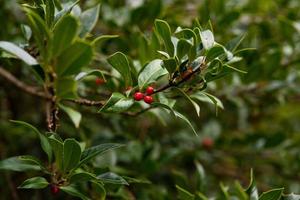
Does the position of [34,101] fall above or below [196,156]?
above

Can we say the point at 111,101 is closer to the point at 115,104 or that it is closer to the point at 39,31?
the point at 115,104

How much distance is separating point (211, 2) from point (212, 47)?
869mm

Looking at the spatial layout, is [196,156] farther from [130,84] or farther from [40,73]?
[40,73]

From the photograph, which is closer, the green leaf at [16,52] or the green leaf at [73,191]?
the green leaf at [16,52]

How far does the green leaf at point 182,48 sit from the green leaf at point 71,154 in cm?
31

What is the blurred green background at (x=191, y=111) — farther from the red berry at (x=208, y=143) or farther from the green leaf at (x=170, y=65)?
the green leaf at (x=170, y=65)

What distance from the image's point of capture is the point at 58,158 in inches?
41.3

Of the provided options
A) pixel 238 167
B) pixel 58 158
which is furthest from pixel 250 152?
pixel 58 158

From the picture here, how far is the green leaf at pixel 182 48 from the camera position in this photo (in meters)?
1.00

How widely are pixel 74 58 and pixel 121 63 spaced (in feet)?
0.70

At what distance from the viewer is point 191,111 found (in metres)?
2.47

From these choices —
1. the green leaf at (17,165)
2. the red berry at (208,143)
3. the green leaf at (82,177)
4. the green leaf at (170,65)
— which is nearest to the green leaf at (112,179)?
the green leaf at (82,177)

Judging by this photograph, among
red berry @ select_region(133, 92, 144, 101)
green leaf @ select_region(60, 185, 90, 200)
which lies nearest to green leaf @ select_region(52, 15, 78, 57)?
red berry @ select_region(133, 92, 144, 101)

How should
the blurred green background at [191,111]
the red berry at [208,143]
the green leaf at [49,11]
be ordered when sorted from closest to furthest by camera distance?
1. the green leaf at [49,11]
2. the blurred green background at [191,111]
3. the red berry at [208,143]
